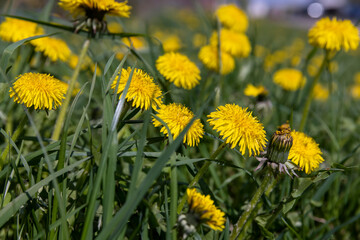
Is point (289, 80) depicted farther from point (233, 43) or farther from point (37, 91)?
point (37, 91)

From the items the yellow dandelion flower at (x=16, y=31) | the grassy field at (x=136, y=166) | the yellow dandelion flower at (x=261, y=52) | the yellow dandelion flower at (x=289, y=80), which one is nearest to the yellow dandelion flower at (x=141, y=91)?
the grassy field at (x=136, y=166)

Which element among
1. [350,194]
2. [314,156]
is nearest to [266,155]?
[314,156]

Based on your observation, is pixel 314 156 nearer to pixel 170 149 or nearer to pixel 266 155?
pixel 266 155

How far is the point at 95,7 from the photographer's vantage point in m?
Result: 0.96

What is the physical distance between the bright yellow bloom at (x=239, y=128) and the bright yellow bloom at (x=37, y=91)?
0.37 m

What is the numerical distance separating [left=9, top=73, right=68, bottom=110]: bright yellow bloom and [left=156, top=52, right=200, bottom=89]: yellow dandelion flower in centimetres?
40

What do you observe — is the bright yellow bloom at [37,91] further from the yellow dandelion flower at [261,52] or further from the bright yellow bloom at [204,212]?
the yellow dandelion flower at [261,52]

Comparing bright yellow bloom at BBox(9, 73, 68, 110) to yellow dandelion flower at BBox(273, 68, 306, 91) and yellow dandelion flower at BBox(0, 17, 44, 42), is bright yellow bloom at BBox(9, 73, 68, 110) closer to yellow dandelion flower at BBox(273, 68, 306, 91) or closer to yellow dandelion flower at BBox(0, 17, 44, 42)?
yellow dandelion flower at BBox(0, 17, 44, 42)

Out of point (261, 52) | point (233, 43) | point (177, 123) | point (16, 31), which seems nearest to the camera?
point (177, 123)

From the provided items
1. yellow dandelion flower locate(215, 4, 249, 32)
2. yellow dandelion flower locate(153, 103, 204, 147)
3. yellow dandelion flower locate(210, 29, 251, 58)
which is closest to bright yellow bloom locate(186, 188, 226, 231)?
yellow dandelion flower locate(153, 103, 204, 147)

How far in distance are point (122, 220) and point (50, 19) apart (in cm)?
107

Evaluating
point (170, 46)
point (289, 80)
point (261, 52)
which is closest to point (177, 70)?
point (289, 80)

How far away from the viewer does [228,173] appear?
1494 mm

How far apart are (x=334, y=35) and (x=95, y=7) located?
35.4 inches
